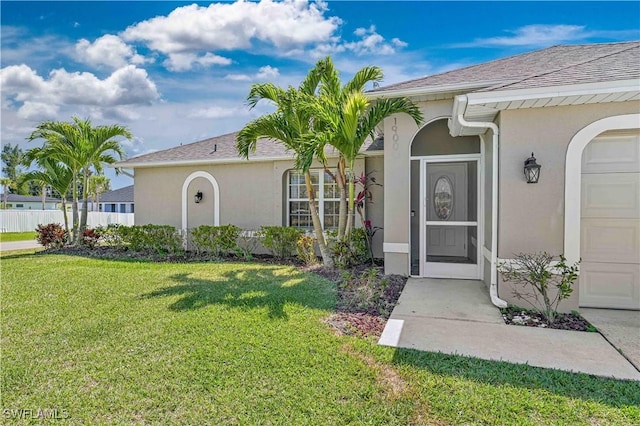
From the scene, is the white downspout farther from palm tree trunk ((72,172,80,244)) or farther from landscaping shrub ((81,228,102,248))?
palm tree trunk ((72,172,80,244))

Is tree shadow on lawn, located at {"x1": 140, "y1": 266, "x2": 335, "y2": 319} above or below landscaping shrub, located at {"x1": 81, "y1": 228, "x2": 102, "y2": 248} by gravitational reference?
below

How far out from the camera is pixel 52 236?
498 inches

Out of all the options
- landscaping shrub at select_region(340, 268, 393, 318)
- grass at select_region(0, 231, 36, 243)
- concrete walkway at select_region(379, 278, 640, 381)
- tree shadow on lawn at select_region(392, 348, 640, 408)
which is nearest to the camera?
tree shadow on lawn at select_region(392, 348, 640, 408)

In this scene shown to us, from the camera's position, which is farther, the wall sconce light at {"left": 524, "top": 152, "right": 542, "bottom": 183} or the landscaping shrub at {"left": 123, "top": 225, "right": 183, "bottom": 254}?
the landscaping shrub at {"left": 123, "top": 225, "right": 183, "bottom": 254}

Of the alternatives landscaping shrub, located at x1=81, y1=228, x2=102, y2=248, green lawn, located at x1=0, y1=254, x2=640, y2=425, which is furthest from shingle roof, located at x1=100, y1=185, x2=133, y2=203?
green lawn, located at x1=0, y1=254, x2=640, y2=425

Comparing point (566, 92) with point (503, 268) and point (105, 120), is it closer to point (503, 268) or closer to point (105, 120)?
point (503, 268)

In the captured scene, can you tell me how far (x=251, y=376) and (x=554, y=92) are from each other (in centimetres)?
547

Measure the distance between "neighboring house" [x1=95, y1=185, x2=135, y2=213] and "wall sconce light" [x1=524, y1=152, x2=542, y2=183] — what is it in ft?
126

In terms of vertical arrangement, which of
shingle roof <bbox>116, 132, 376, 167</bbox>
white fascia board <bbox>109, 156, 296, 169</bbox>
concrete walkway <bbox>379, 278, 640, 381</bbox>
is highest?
shingle roof <bbox>116, 132, 376, 167</bbox>

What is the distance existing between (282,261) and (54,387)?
273 inches

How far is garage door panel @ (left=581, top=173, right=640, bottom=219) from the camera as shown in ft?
17.6

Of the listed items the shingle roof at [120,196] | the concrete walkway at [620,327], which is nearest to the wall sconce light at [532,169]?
the concrete walkway at [620,327]

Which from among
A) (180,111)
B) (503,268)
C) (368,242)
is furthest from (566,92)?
(180,111)

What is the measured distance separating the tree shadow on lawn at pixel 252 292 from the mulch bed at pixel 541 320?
8.99 feet
